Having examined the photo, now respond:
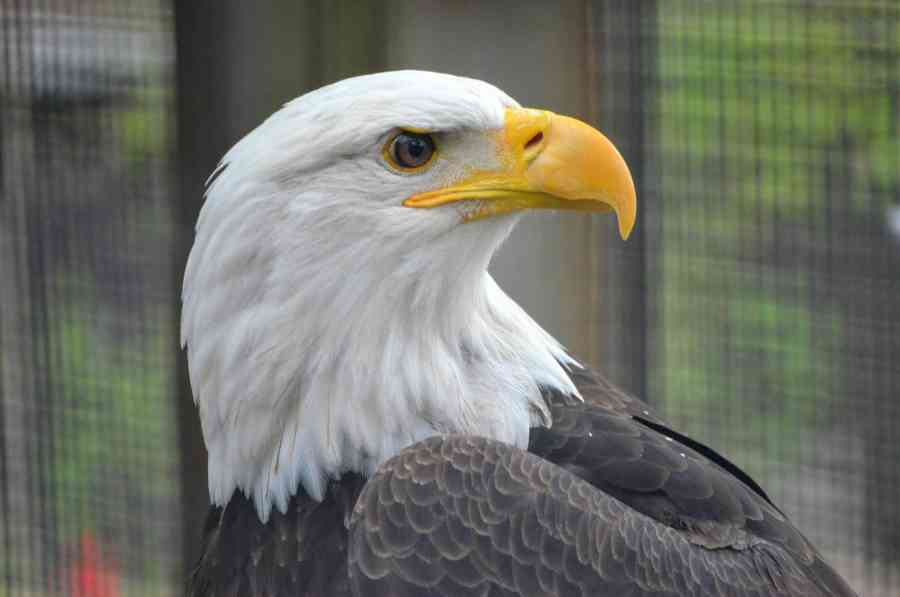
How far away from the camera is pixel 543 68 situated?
3814 mm

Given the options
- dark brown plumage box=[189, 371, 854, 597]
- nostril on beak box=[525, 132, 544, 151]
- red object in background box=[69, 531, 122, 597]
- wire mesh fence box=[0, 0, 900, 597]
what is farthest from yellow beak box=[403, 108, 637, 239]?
red object in background box=[69, 531, 122, 597]

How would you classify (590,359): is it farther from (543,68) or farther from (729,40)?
(729,40)

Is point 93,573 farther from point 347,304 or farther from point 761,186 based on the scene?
point 347,304

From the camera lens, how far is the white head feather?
7.95ft

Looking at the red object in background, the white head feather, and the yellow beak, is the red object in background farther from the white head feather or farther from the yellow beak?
the yellow beak

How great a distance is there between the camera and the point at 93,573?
5.20 metres

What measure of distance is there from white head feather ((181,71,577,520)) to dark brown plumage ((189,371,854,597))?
8 centimetres

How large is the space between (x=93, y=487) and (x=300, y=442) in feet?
9.17

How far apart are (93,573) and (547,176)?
333 centimetres

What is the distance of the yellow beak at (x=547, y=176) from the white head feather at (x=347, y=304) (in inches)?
0.9

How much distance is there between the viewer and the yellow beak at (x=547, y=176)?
2404 mm

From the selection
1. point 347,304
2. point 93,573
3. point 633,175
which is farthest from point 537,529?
point 93,573

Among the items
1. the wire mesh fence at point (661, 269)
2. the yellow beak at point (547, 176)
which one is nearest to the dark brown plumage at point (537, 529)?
the yellow beak at point (547, 176)

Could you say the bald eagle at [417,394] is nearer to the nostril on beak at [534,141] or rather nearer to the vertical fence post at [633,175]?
the nostril on beak at [534,141]
